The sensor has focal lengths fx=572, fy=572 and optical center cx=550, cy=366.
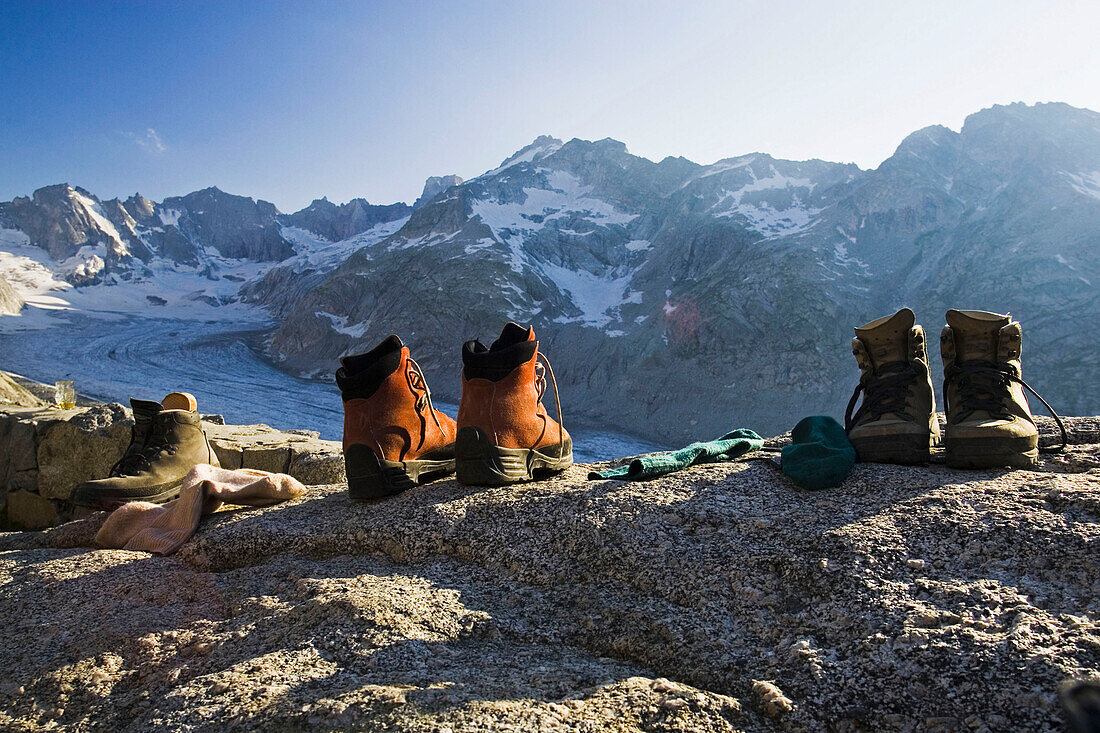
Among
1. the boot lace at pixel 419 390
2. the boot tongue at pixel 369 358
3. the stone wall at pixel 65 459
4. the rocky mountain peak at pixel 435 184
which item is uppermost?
the rocky mountain peak at pixel 435 184

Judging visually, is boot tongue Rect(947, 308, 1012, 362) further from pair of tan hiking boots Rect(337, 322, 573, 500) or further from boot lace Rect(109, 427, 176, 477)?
boot lace Rect(109, 427, 176, 477)

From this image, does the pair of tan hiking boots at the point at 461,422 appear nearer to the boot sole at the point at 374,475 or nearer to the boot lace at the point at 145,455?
the boot sole at the point at 374,475

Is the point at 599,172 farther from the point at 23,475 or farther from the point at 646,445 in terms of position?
the point at 23,475

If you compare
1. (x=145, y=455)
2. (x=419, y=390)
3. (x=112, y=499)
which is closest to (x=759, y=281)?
(x=419, y=390)

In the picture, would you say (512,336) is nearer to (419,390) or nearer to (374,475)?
(419,390)

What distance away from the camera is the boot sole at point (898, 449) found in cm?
253

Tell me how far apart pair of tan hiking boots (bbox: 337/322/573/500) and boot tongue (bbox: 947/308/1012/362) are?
1.96m

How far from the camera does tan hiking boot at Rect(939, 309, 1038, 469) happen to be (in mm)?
2377

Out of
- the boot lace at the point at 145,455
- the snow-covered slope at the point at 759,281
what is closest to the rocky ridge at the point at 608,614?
the boot lace at the point at 145,455

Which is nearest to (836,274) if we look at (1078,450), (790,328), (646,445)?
(790,328)

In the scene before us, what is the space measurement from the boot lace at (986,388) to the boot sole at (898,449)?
0.23m

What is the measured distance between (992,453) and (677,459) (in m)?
1.30

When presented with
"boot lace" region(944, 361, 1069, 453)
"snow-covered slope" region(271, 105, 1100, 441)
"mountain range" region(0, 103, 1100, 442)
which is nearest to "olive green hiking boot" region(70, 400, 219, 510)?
"boot lace" region(944, 361, 1069, 453)

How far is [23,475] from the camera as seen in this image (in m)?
5.23
